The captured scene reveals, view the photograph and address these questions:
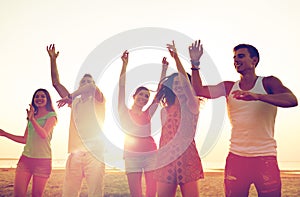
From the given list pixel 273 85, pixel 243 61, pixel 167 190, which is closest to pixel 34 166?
pixel 167 190

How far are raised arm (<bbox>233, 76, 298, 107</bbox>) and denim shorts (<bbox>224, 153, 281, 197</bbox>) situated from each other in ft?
2.31

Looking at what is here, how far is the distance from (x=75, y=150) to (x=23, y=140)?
200cm

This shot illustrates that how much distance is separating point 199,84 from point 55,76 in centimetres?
300

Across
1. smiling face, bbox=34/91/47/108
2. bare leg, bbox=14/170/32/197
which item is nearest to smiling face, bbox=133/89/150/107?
smiling face, bbox=34/91/47/108

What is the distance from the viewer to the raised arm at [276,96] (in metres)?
4.22

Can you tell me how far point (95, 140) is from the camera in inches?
233

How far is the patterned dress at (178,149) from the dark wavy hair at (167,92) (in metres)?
0.11

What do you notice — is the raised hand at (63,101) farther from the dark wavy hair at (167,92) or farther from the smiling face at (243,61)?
the smiling face at (243,61)

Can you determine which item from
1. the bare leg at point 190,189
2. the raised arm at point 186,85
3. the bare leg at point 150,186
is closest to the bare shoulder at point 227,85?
the raised arm at point 186,85

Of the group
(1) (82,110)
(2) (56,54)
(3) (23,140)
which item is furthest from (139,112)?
(3) (23,140)

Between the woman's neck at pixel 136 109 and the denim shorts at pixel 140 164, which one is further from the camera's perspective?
the woman's neck at pixel 136 109

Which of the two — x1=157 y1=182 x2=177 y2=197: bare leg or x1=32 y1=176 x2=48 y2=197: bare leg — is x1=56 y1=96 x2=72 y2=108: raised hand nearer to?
x1=32 y1=176 x2=48 y2=197: bare leg

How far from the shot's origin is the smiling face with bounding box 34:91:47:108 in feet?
23.9

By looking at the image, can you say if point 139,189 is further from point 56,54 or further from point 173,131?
point 56,54
